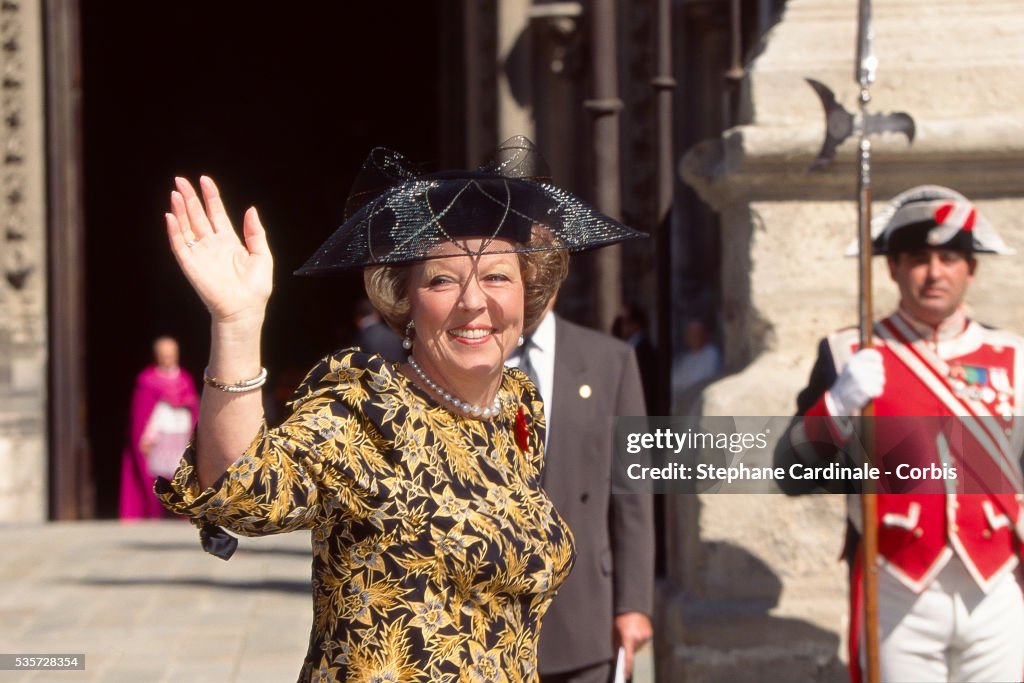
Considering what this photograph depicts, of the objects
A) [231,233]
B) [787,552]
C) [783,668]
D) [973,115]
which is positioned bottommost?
[783,668]

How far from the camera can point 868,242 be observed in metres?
3.65

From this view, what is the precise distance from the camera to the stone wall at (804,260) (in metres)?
4.59

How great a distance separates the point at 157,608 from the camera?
7.78 m

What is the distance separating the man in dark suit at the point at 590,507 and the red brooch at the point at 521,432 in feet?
3.75

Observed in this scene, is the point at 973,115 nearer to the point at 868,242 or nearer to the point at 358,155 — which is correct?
the point at 868,242

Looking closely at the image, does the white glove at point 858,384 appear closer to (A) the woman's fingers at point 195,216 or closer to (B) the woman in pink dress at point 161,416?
(A) the woman's fingers at point 195,216

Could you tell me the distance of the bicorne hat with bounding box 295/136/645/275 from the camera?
102 inches

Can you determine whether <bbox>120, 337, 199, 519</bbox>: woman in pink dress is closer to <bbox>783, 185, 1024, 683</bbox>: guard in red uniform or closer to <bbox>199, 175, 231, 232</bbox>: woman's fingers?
<bbox>783, 185, 1024, 683</bbox>: guard in red uniform

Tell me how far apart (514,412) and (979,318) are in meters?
2.16

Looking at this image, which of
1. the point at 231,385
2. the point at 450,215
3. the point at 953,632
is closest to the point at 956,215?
the point at 953,632

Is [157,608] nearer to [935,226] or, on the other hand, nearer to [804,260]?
[804,260]

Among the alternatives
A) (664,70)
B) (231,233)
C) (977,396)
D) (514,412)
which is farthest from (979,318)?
(231,233)

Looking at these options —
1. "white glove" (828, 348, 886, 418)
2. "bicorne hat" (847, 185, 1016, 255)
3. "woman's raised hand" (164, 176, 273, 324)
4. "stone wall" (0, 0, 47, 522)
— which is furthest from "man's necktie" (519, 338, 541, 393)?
"stone wall" (0, 0, 47, 522)

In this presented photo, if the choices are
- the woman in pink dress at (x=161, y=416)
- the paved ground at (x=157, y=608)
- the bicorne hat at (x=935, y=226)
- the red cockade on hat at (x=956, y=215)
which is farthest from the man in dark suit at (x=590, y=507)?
the woman in pink dress at (x=161, y=416)
